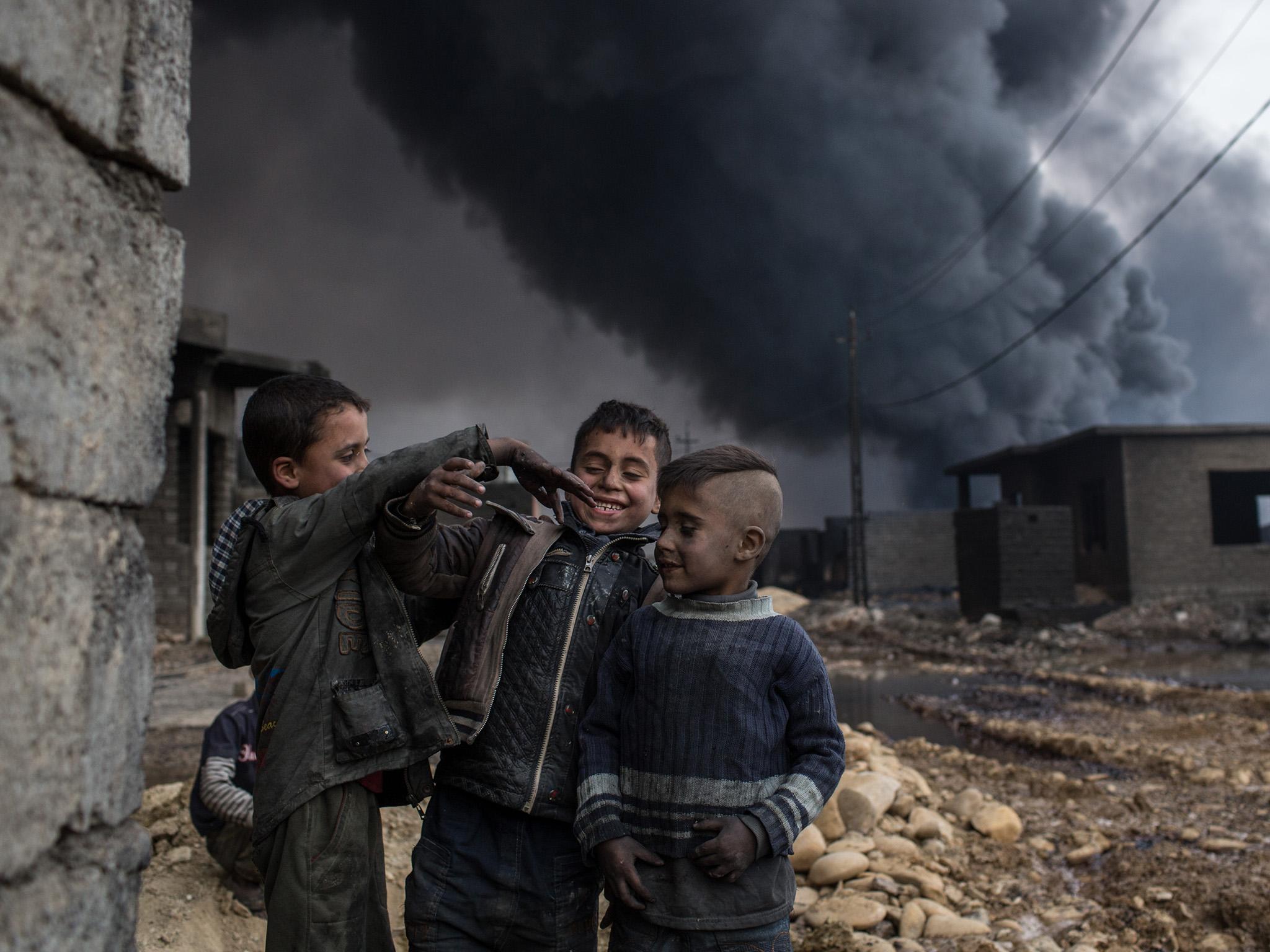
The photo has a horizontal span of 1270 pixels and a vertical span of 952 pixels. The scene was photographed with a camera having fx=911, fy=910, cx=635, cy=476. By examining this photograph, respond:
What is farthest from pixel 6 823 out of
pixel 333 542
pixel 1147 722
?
pixel 1147 722

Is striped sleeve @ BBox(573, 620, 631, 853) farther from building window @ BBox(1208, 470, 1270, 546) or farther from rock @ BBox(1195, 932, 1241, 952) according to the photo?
building window @ BBox(1208, 470, 1270, 546)

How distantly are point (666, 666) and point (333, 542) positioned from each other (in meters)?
0.69

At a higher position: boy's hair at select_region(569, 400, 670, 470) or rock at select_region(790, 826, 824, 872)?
boy's hair at select_region(569, 400, 670, 470)

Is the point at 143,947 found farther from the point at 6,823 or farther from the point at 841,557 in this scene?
the point at 841,557

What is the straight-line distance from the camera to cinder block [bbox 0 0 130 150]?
1.09 meters

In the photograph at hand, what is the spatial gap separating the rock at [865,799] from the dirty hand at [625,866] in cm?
255

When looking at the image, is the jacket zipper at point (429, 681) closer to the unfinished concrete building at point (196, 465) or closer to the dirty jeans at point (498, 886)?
the dirty jeans at point (498, 886)

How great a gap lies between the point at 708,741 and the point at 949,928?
79.1 inches

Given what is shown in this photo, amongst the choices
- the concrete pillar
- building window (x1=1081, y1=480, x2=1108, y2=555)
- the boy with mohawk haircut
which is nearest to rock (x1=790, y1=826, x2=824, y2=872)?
the boy with mohawk haircut

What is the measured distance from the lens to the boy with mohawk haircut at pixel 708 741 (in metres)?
1.68

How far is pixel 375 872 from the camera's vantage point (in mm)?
1850

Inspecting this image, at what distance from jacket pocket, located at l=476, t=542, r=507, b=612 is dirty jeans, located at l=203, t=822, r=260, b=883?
1.63m

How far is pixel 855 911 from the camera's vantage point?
3229 mm

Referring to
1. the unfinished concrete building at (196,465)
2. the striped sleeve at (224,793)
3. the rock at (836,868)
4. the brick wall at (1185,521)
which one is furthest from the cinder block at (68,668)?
the brick wall at (1185,521)
